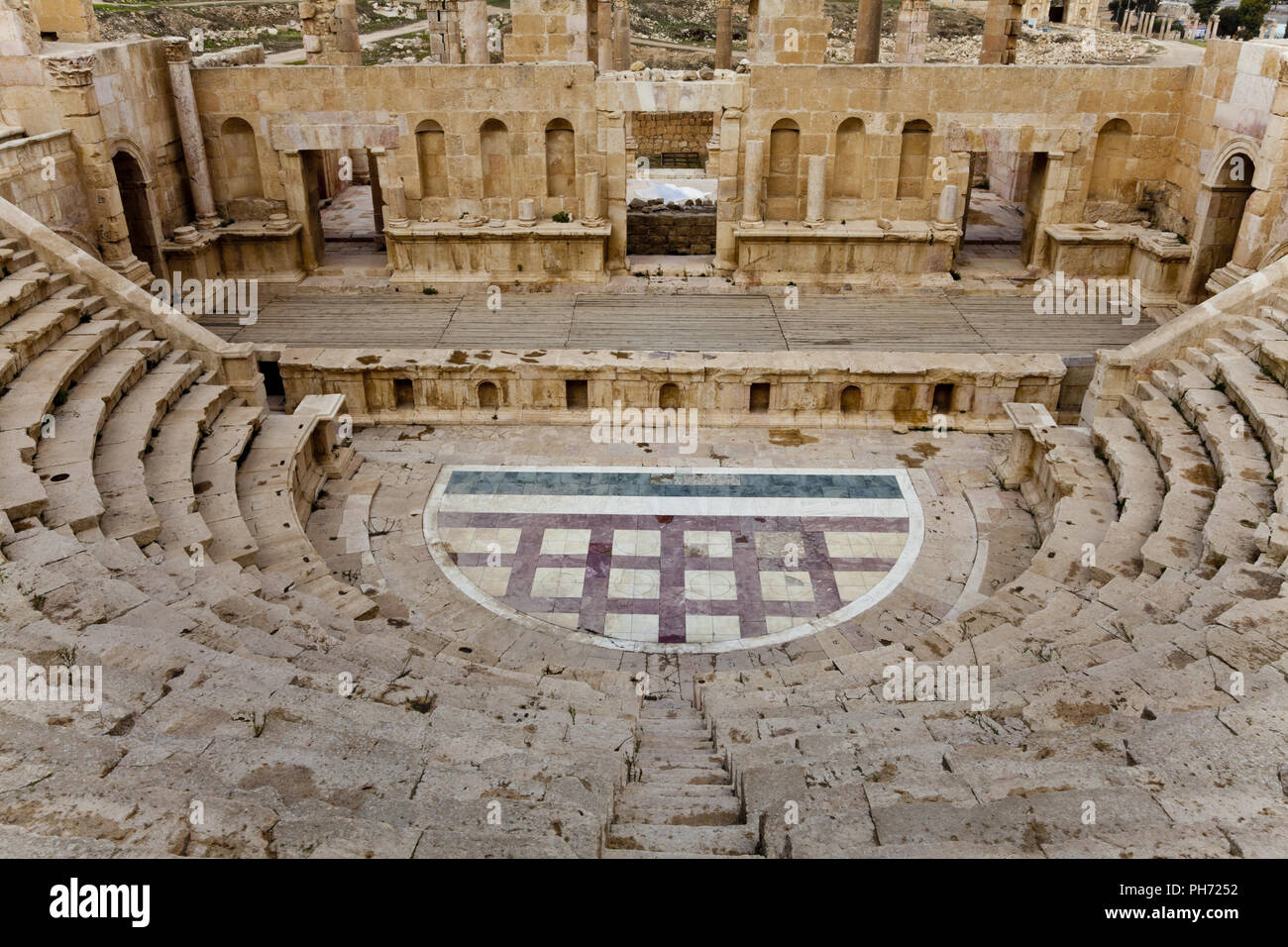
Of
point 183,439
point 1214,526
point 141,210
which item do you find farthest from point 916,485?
point 141,210

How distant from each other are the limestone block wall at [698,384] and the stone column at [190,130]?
4173mm

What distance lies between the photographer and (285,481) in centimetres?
1043

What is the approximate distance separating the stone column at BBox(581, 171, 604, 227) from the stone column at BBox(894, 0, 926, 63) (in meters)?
8.13

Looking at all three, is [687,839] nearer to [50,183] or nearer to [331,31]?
[50,183]

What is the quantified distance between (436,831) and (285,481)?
7019 mm

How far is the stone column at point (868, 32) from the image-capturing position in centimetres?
1743

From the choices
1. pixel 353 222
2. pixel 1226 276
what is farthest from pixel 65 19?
pixel 1226 276

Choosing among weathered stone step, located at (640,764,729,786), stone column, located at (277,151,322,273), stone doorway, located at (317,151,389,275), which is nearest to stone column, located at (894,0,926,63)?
stone doorway, located at (317,151,389,275)

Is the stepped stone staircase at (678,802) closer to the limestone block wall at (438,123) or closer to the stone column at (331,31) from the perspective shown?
the limestone block wall at (438,123)

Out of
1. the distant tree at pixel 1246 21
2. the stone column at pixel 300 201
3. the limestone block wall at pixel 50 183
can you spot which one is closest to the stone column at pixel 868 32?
the stone column at pixel 300 201

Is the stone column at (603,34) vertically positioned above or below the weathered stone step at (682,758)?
above

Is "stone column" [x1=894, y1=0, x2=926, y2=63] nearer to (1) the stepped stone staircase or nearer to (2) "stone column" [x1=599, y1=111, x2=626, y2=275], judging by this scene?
(2) "stone column" [x1=599, y1=111, x2=626, y2=275]

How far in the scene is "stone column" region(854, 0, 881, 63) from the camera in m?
17.4

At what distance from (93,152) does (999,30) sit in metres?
15.3
